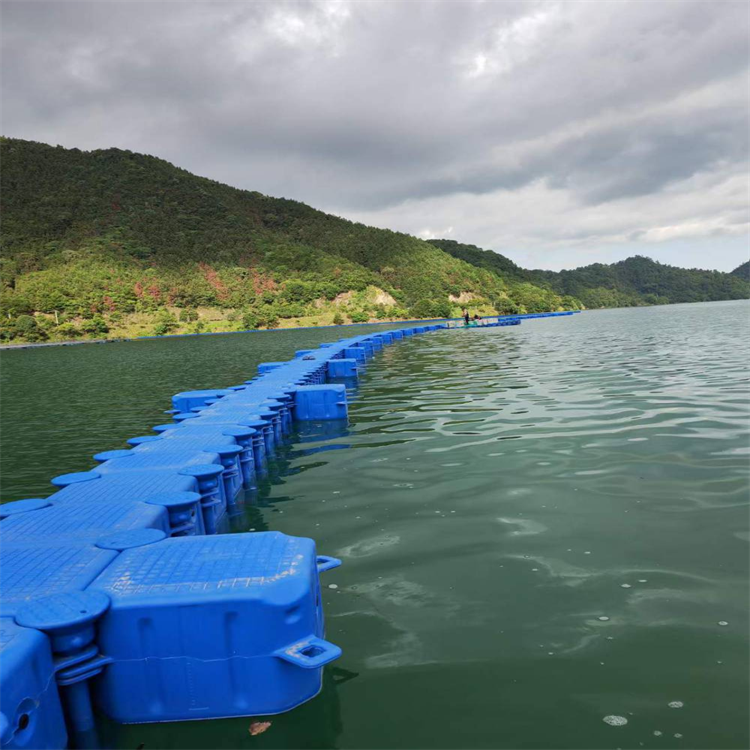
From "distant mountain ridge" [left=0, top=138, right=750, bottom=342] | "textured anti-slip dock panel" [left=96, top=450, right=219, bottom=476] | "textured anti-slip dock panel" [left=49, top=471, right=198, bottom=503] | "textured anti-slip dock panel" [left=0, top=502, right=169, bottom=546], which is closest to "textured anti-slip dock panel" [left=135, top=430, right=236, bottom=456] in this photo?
"textured anti-slip dock panel" [left=96, top=450, right=219, bottom=476]

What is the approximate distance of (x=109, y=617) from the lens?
11.7 ft

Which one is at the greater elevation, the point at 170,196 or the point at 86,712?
the point at 170,196

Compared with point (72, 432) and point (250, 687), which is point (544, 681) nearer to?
point (250, 687)

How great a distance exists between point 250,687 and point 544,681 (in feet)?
6.14

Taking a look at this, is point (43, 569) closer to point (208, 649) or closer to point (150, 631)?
point (150, 631)

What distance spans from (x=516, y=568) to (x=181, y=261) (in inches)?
4699

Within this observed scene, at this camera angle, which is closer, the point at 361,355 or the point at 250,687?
the point at 250,687

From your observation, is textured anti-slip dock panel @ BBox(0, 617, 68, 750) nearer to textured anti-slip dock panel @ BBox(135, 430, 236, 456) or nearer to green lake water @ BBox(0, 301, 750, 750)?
green lake water @ BBox(0, 301, 750, 750)

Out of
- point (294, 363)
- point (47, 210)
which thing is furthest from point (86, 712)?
point (47, 210)

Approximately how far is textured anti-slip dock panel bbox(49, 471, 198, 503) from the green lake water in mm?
1156

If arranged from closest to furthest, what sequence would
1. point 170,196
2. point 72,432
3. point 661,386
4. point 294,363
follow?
point 72,432
point 661,386
point 294,363
point 170,196

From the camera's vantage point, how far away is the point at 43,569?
14.2 ft

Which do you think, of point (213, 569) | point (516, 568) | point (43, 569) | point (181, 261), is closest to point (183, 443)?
point (43, 569)

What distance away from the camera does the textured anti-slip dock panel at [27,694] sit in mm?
2842
